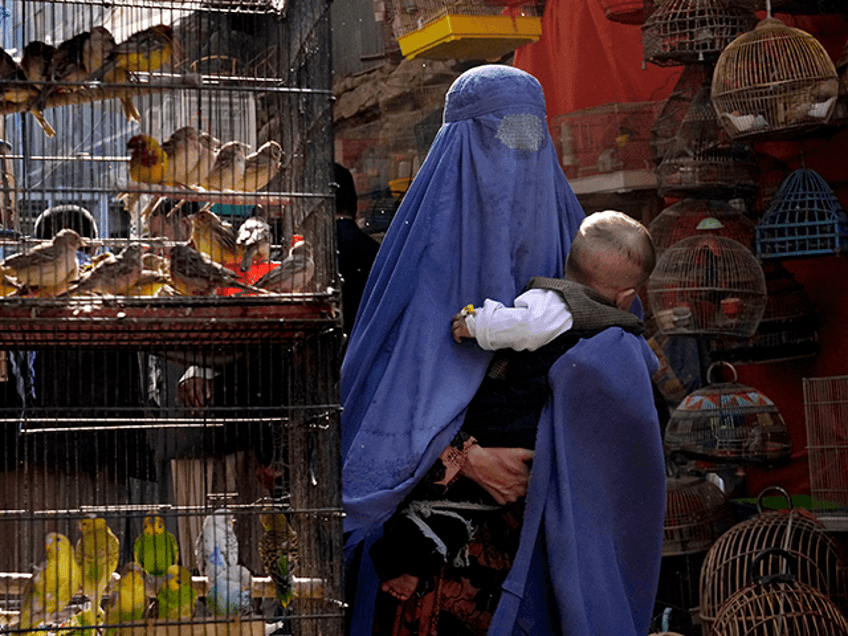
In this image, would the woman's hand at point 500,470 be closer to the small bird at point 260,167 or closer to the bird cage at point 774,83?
the small bird at point 260,167

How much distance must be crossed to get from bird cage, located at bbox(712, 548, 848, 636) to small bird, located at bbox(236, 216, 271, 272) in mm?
2383

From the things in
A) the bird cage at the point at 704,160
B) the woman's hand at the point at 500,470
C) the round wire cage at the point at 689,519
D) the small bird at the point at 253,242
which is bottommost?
the round wire cage at the point at 689,519

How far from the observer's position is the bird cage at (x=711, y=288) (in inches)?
203

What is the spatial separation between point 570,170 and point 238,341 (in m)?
3.90

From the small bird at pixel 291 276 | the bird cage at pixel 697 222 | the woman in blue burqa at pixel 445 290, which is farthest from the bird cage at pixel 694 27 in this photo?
the small bird at pixel 291 276

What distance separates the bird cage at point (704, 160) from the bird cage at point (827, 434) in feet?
3.39

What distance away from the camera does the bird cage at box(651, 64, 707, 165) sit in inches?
225

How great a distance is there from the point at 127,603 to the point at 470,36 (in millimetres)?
3751

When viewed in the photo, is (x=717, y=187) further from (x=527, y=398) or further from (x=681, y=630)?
(x=527, y=398)

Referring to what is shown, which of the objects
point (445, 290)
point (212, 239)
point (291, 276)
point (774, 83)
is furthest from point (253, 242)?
point (774, 83)

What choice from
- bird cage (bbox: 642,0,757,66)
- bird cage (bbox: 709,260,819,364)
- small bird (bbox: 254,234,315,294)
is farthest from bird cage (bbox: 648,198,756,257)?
small bird (bbox: 254,234,315,294)

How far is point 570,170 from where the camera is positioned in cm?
598

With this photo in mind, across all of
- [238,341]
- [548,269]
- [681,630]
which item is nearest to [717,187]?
[681,630]

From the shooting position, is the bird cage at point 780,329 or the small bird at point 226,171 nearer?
the small bird at point 226,171
